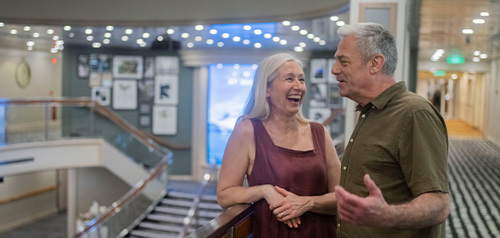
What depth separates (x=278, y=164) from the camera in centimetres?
271

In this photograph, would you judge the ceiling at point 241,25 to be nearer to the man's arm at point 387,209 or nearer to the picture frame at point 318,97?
the picture frame at point 318,97

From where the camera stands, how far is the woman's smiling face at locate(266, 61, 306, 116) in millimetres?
2754

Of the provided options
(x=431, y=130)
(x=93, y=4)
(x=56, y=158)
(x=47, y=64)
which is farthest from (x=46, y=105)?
(x=431, y=130)

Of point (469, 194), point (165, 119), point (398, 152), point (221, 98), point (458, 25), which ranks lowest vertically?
point (469, 194)

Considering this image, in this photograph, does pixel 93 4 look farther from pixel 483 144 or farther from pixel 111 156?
pixel 483 144

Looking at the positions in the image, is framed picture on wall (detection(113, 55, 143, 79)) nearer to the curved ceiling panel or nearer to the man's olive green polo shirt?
the curved ceiling panel

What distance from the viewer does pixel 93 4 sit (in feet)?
33.0

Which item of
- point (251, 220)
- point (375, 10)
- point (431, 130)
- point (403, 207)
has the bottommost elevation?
point (251, 220)

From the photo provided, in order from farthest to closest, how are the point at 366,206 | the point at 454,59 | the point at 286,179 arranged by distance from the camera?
the point at 454,59
the point at 286,179
the point at 366,206

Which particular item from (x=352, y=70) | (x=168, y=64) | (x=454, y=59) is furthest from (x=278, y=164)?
(x=454, y=59)

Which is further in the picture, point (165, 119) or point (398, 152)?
point (165, 119)

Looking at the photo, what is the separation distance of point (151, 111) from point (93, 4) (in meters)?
8.08

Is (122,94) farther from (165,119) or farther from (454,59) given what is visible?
(454,59)

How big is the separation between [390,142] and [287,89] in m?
0.82
